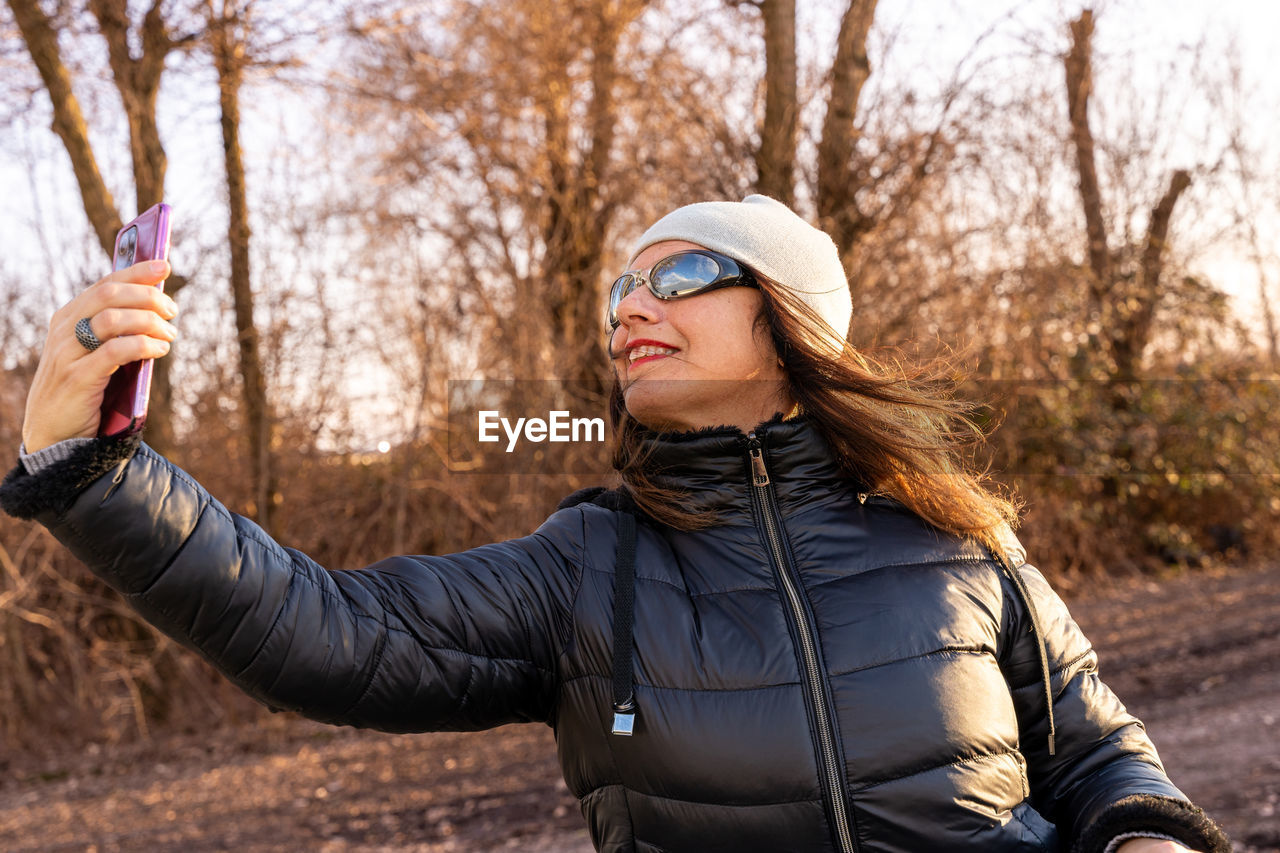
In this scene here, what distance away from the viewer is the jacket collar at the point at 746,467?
2002 mm

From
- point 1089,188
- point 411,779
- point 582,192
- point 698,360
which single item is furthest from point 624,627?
point 1089,188

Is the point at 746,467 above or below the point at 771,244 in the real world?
below

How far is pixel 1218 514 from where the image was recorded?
1220 centimetres

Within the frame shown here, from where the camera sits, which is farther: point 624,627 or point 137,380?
point 624,627

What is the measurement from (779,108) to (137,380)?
838 centimetres

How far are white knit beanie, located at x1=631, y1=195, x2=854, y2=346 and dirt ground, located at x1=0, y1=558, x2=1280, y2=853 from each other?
3.31 metres

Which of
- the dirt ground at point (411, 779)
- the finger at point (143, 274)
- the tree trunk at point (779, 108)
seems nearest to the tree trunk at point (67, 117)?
the dirt ground at point (411, 779)

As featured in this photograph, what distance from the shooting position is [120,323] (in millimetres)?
1327

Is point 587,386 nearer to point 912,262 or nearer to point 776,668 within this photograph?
point 912,262

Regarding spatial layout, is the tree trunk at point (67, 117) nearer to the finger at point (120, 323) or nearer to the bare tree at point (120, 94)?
the bare tree at point (120, 94)

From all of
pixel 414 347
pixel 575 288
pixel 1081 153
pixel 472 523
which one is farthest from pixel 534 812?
pixel 1081 153

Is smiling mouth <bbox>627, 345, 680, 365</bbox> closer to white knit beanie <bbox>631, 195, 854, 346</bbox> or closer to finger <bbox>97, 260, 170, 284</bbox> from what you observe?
white knit beanie <bbox>631, 195, 854, 346</bbox>

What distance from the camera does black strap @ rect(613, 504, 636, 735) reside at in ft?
5.65

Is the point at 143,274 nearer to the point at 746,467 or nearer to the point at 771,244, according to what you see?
the point at 746,467
